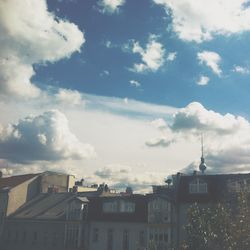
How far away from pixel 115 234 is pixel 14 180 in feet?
88.7

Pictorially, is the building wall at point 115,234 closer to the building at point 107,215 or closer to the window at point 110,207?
the building at point 107,215

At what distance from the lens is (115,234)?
53.6m

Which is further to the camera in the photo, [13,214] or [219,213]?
[13,214]

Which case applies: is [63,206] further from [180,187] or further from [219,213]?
[219,213]

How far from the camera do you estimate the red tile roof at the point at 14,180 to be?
228ft

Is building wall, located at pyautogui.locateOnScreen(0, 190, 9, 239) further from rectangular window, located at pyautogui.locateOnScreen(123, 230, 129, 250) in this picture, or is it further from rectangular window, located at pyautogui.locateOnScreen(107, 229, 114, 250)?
rectangular window, located at pyautogui.locateOnScreen(123, 230, 129, 250)

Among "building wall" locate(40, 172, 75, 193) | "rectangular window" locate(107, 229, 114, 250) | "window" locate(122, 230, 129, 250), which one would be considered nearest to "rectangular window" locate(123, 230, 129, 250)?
"window" locate(122, 230, 129, 250)

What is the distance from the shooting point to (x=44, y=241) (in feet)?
196

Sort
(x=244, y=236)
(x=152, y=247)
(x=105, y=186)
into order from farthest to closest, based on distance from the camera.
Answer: (x=105, y=186), (x=152, y=247), (x=244, y=236)

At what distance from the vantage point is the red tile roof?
6964cm

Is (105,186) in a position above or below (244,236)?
above

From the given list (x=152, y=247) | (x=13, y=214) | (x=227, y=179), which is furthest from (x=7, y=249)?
(x=152, y=247)

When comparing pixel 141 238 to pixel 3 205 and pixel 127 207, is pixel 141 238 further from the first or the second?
pixel 3 205

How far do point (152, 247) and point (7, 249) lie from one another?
137ft
